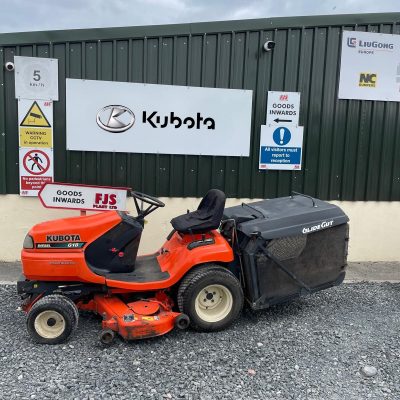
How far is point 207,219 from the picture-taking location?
3.81 meters

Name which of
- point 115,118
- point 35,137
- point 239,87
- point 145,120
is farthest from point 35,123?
point 239,87

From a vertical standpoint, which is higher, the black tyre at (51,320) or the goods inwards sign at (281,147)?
the goods inwards sign at (281,147)

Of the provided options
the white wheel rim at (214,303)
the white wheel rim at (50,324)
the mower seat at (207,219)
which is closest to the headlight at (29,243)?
the white wheel rim at (50,324)

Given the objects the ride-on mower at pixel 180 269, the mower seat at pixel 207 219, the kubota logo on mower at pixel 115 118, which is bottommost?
the ride-on mower at pixel 180 269

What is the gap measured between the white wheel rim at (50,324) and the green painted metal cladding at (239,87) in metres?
2.47

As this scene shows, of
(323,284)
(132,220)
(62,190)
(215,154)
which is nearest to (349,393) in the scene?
(323,284)

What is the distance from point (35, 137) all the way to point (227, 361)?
387 centimetres

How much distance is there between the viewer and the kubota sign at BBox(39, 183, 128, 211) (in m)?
3.78

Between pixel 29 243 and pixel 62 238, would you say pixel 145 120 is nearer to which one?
pixel 62 238

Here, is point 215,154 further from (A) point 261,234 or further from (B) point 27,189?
(B) point 27,189

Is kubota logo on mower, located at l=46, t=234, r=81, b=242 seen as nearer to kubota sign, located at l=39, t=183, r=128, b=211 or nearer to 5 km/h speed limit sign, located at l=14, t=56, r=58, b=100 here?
kubota sign, located at l=39, t=183, r=128, b=211

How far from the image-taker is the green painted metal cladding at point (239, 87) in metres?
5.32

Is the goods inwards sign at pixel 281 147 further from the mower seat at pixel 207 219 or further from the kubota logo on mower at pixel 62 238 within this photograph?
the kubota logo on mower at pixel 62 238

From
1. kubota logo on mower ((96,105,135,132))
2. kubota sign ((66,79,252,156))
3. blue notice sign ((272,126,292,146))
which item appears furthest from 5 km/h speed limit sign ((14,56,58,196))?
blue notice sign ((272,126,292,146))
